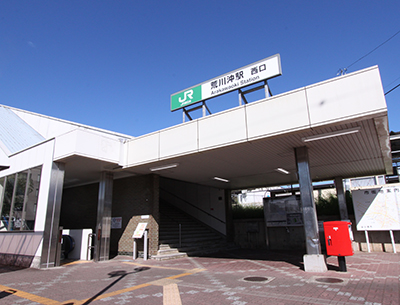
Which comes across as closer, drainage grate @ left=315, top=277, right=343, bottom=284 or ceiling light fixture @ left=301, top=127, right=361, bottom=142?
drainage grate @ left=315, top=277, right=343, bottom=284

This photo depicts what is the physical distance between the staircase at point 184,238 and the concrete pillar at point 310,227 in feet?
21.5

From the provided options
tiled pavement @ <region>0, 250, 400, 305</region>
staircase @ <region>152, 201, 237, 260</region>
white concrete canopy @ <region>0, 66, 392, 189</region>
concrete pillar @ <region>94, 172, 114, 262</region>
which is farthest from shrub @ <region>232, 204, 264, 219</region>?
concrete pillar @ <region>94, 172, 114, 262</region>

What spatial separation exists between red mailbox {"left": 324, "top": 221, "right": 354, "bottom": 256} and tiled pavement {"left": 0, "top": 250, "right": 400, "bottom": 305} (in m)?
0.59

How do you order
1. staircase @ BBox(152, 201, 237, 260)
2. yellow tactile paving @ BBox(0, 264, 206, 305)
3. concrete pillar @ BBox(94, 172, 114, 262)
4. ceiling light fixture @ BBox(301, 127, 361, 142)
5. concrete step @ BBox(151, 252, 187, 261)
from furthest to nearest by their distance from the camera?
staircase @ BBox(152, 201, 237, 260), concrete step @ BBox(151, 252, 187, 261), concrete pillar @ BBox(94, 172, 114, 262), ceiling light fixture @ BBox(301, 127, 361, 142), yellow tactile paving @ BBox(0, 264, 206, 305)

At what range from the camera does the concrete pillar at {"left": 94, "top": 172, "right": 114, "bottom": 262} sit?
1213cm

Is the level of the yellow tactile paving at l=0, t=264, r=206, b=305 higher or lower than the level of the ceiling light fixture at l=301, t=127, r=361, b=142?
lower

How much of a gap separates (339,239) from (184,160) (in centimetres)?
575

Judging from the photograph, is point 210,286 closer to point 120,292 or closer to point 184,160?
point 120,292

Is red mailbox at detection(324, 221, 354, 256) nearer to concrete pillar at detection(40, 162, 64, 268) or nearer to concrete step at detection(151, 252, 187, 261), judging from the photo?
concrete step at detection(151, 252, 187, 261)

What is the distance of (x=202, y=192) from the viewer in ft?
60.7

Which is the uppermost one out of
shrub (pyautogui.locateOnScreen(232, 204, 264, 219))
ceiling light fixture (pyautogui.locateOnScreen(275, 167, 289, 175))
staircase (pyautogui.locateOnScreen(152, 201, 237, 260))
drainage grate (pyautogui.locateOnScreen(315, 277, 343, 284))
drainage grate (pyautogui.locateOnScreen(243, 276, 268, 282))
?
ceiling light fixture (pyautogui.locateOnScreen(275, 167, 289, 175))

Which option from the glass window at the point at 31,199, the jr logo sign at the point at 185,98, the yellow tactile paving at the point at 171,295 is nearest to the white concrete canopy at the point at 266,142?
the glass window at the point at 31,199

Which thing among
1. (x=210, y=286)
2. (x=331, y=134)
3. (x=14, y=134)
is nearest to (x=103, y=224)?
(x=210, y=286)

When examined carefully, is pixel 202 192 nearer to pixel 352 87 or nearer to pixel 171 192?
pixel 171 192
